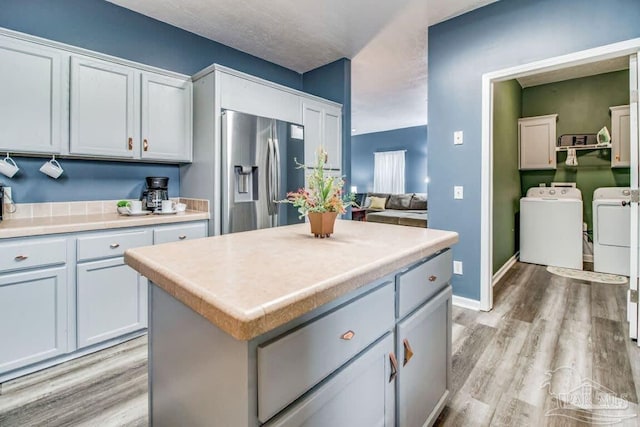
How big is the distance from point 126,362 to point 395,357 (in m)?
1.85

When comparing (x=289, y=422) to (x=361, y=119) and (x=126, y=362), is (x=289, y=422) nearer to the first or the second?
(x=126, y=362)

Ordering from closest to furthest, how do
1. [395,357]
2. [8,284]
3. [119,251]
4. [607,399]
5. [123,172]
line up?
[395,357], [607,399], [8,284], [119,251], [123,172]

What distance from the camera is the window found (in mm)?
8523

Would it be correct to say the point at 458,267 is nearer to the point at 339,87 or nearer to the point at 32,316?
the point at 339,87

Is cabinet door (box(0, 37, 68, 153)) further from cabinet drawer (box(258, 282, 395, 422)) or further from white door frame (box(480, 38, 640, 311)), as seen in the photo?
white door frame (box(480, 38, 640, 311))

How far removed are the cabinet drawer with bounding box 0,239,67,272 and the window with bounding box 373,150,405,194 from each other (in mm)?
7648

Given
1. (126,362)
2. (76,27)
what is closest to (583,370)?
(126,362)

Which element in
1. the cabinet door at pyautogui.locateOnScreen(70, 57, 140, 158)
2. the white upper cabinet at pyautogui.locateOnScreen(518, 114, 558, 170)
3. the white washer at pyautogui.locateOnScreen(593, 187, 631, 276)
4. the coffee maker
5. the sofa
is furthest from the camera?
the sofa

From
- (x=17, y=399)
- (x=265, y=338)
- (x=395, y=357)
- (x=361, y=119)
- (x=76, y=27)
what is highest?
(x=361, y=119)

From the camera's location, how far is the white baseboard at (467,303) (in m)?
2.91

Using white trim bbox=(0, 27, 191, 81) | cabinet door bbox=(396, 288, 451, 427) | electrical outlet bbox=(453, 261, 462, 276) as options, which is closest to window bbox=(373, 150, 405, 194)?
electrical outlet bbox=(453, 261, 462, 276)

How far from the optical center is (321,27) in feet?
9.95

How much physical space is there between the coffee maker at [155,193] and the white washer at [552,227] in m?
4.77

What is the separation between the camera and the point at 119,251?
2215 mm
